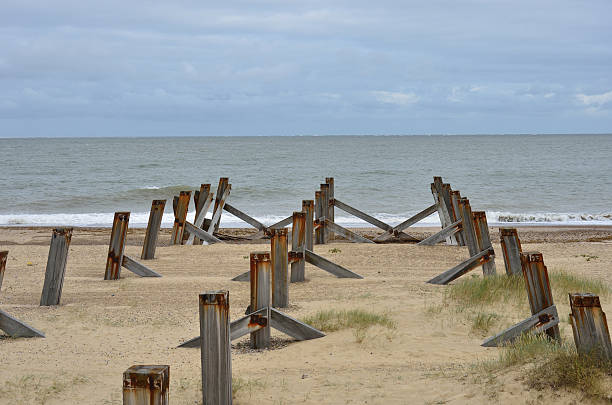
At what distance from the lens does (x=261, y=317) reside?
6680mm

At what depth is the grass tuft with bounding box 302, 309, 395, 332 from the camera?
7.48 metres

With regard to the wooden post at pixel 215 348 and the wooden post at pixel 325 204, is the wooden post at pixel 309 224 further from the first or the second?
the wooden post at pixel 215 348

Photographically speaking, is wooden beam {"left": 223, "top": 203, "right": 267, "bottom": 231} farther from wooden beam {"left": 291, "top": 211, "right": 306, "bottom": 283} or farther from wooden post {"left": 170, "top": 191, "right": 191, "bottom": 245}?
wooden beam {"left": 291, "top": 211, "right": 306, "bottom": 283}

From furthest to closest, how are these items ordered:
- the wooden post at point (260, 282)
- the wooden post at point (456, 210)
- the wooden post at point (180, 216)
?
1. the wooden post at point (180, 216)
2. the wooden post at point (456, 210)
3. the wooden post at point (260, 282)

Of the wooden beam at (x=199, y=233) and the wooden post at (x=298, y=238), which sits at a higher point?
the wooden beam at (x=199, y=233)

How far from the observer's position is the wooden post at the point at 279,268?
8.23 meters

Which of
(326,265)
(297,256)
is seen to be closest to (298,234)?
(297,256)

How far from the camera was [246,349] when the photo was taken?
6922mm

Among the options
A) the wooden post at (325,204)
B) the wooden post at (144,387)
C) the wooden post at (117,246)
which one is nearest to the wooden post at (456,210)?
the wooden post at (325,204)

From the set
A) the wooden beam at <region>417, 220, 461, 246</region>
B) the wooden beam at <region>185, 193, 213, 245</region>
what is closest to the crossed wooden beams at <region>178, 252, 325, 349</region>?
the wooden beam at <region>417, 220, 461, 246</region>

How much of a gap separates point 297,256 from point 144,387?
254 inches

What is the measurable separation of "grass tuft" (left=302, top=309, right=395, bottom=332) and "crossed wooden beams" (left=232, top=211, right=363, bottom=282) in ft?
2.85

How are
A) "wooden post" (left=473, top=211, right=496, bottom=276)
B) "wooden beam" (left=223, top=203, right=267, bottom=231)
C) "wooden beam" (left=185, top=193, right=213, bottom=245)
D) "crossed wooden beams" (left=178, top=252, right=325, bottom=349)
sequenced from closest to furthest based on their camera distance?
"crossed wooden beams" (left=178, top=252, right=325, bottom=349) → "wooden post" (left=473, top=211, right=496, bottom=276) → "wooden beam" (left=185, top=193, right=213, bottom=245) → "wooden beam" (left=223, top=203, right=267, bottom=231)

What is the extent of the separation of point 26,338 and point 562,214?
78.3 feet
